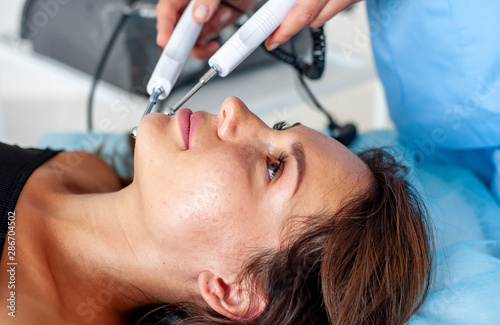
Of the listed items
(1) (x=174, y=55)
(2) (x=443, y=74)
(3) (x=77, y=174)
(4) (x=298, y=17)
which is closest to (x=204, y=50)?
(1) (x=174, y=55)

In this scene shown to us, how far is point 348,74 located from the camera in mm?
1468

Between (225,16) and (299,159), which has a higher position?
(225,16)

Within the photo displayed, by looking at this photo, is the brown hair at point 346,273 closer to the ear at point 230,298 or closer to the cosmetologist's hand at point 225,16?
the ear at point 230,298

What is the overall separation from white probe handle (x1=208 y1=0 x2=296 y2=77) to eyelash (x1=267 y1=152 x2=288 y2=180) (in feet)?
0.58

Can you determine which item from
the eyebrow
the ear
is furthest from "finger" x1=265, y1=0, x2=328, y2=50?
the ear

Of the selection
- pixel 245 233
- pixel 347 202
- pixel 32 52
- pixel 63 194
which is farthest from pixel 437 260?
pixel 32 52

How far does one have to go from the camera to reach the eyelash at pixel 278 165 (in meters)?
0.74

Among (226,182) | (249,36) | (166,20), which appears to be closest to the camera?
(226,182)

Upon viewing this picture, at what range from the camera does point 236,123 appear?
0.75 meters

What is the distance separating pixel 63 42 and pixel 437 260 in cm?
Answer: 113

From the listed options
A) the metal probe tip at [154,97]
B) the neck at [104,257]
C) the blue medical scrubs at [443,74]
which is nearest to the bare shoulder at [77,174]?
the neck at [104,257]

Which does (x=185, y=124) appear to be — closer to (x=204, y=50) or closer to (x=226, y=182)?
(x=226, y=182)

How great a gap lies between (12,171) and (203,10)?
48 centimetres

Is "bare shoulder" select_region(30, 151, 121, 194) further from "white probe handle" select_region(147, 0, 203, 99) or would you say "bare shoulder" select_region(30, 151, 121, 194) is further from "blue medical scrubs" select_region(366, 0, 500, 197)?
"blue medical scrubs" select_region(366, 0, 500, 197)
